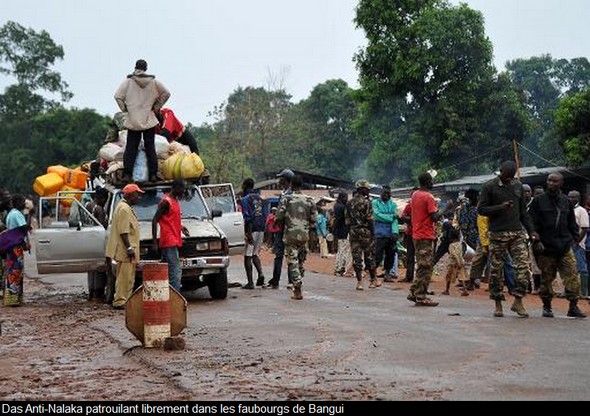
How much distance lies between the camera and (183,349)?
9.31 metres

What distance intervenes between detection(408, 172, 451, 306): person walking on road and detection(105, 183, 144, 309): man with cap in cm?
409

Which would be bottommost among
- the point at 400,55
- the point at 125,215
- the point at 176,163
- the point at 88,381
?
the point at 88,381

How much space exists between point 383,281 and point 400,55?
24.2 meters

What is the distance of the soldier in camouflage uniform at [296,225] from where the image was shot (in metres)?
14.7

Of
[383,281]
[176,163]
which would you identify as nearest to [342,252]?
[383,281]

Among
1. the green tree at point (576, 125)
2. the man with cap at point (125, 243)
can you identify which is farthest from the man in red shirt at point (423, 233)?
the green tree at point (576, 125)

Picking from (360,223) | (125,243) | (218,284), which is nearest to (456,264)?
(360,223)

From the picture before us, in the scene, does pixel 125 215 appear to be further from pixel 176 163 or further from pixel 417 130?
pixel 417 130

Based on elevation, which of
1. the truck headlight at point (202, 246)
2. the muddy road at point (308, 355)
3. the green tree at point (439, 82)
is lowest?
the muddy road at point (308, 355)

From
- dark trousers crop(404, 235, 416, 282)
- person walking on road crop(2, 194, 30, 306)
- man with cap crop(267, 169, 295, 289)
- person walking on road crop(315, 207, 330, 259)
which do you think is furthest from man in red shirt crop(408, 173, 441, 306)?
person walking on road crop(315, 207, 330, 259)

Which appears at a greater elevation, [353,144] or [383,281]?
[353,144]

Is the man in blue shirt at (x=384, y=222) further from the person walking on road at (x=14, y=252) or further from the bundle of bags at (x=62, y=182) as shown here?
the person walking on road at (x=14, y=252)

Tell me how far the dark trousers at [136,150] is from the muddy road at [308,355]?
7.82 feet

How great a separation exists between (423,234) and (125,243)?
4.32 m
